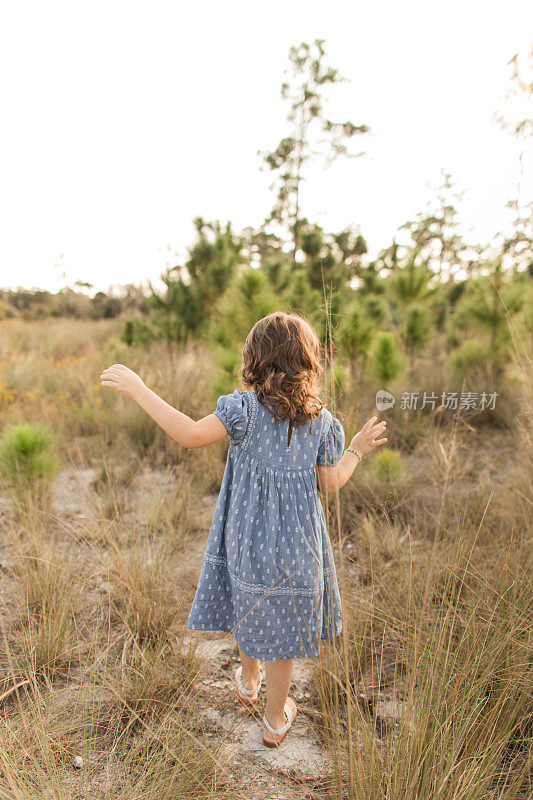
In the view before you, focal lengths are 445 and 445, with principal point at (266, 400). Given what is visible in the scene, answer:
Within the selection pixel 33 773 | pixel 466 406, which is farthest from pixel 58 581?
pixel 466 406

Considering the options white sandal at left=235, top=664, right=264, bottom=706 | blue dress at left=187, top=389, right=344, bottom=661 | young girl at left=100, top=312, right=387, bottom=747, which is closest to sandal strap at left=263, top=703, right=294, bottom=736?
young girl at left=100, top=312, right=387, bottom=747

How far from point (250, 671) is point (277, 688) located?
0.59 ft

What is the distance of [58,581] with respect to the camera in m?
1.87

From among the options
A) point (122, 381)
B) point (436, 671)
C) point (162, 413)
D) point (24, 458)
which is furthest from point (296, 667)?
point (24, 458)

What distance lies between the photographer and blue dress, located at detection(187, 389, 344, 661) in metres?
1.32

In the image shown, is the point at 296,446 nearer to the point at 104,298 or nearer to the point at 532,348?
the point at 532,348

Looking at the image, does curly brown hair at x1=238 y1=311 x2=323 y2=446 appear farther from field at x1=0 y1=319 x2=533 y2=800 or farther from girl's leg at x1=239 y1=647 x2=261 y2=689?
girl's leg at x1=239 y1=647 x2=261 y2=689

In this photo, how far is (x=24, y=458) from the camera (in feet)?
9.48

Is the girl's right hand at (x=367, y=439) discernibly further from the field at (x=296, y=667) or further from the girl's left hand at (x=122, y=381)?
the girl's left hand at (x=122, y=381)

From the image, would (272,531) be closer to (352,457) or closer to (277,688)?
(352,457)

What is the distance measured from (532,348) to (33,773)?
4722mm

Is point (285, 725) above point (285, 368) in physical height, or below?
below

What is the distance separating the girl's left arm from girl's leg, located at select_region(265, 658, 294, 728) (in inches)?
29.5

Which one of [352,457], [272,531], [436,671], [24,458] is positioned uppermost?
[352,457]
